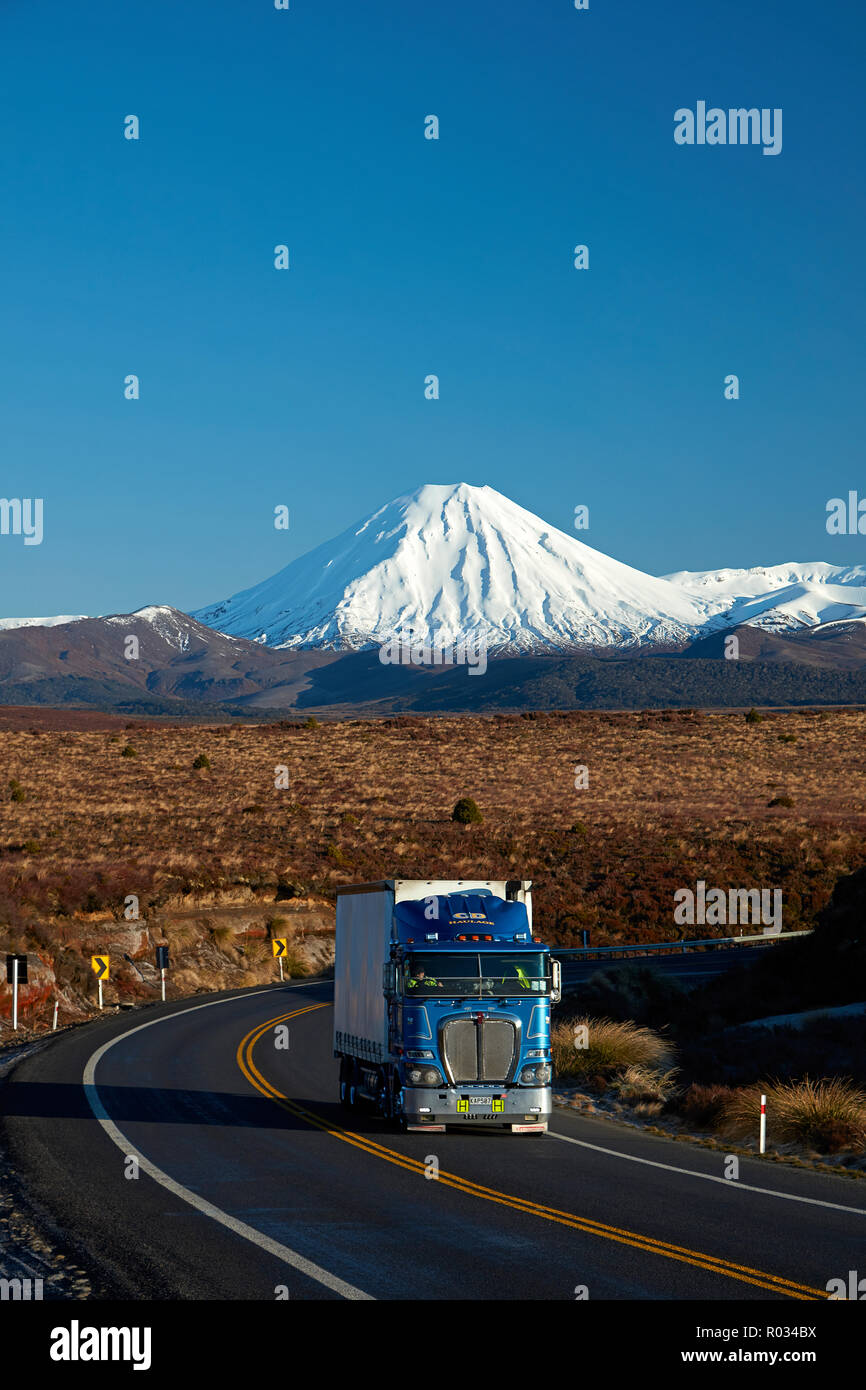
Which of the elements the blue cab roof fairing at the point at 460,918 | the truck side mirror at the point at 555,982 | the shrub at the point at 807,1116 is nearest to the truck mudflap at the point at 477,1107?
the truck side mirror at the point at 555,982

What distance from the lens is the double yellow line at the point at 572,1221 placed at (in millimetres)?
10320

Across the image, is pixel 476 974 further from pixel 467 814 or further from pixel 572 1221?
pixel 467 814

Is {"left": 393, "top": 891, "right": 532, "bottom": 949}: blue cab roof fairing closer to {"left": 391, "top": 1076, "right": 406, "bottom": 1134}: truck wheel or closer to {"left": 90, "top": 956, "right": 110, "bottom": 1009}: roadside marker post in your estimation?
{"left": 391, "top": 1076, "right": 406, "bottom": 1134}: truck wheel

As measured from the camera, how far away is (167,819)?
62125 mm

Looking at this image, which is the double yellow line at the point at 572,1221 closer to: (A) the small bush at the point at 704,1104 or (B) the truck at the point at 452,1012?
(B) the truck at the point at 452,1012

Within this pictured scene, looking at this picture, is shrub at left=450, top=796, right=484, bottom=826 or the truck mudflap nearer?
the truck mudflap

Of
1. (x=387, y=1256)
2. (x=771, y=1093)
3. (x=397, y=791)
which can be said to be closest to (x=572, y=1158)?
(x=771, y=1093)

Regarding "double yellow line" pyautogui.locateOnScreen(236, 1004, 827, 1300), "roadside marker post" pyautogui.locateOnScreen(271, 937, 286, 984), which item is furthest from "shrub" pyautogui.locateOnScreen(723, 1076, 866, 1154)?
"roadside marker post" pyautogui.locateOnScreen(271, 937, 286, 984)

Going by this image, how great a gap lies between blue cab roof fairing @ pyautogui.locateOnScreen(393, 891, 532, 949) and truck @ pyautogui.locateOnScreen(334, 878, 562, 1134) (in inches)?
0.8

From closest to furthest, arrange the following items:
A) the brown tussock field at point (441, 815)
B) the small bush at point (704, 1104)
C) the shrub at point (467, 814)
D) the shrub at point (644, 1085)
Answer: the small bush at point (704, 1104)
the shrub at point (644, 1085)
the brown tussock field at point (441, 815)
the shrub at point (467, 814)

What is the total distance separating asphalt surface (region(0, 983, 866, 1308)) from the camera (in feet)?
34.3

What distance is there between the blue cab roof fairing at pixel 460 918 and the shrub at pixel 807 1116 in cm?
368
